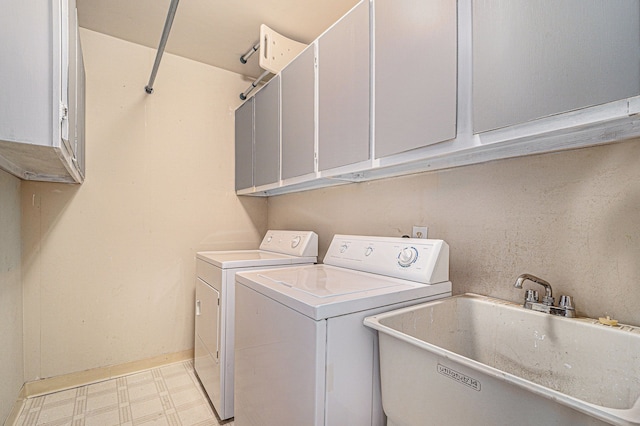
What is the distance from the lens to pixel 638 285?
0.91m

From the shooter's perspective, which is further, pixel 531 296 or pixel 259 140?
pixel 259 140

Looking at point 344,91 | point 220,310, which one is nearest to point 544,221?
point 344,91

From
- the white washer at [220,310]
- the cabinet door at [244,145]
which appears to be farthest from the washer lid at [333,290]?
the cabinet door at [244,145]

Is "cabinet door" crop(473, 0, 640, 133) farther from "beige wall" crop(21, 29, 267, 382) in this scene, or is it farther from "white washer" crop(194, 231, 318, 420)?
"beige wall" crop(21, 29, 267, 382)

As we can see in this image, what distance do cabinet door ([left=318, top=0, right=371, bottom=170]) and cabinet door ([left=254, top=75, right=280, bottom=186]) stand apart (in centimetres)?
52

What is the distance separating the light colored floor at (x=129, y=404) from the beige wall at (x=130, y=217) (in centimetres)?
17

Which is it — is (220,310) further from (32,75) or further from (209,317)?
(32,75)

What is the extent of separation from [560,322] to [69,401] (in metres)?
2.75

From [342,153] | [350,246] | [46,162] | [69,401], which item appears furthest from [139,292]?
[342,153]

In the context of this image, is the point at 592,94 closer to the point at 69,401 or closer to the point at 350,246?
the point at 350,246

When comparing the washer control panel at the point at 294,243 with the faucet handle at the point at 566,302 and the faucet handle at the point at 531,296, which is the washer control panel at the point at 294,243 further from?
the faucet handle at the point at 566,302

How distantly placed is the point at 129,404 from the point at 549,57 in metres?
2.73

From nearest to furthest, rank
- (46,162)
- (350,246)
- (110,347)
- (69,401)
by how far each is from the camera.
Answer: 1. (46,162)
2. (350,246)
3. (69,401)
4. (110,347)

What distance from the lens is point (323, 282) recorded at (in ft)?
4.28
